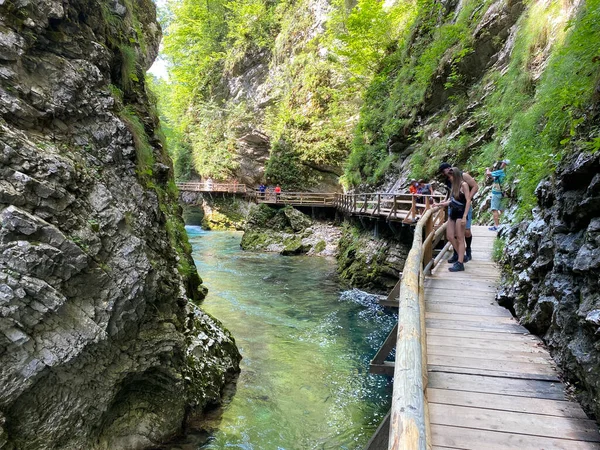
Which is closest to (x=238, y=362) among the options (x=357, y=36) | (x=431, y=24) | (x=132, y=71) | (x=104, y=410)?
(x=104, y=410)

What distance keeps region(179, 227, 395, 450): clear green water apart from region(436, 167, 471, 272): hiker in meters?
2.90

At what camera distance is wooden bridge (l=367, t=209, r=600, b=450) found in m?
2.21

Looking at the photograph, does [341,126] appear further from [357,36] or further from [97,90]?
[97,90]

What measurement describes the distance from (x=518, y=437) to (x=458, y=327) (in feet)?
5.62

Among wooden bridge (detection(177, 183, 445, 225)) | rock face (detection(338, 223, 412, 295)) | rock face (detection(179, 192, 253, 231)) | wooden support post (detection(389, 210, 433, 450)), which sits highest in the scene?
wooden support post (detection(389, 210, 433, 450))

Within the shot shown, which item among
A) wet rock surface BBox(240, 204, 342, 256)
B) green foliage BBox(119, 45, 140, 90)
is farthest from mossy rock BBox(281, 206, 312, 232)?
green foliage BBox(119, 45, 140, 90)

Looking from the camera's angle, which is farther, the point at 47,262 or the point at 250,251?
the point at 250,251

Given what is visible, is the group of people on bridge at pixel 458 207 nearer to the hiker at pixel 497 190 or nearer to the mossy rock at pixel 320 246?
the hiker at pixel 497 190

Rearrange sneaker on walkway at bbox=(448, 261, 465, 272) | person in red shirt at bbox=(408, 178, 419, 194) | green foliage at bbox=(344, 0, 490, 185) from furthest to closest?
green foliage at bbox=(344, 0, 490, 185), person in red shirt at bbox=(408, 178, 419, 194), sneaker on walkway at bbox=(448, 261, 465, 272)

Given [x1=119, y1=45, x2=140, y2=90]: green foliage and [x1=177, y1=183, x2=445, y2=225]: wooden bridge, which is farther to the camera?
[x1=177, y1=183, x2=445, y2=225]: wooden bridge

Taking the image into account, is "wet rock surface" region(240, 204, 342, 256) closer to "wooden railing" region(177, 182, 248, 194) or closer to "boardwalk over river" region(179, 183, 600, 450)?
"wooden railing" region(177, 182, 248, 194)

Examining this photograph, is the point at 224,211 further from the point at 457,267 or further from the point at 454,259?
the point at 457,267

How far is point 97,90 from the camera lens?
5.41 m

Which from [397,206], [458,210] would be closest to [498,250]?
[458,210]
